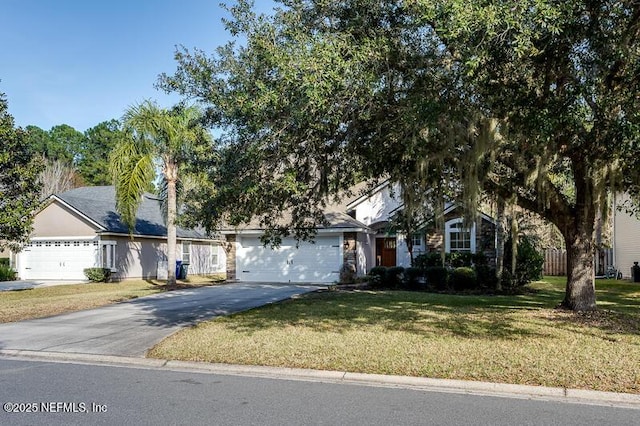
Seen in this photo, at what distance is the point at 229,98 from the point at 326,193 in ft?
11.1

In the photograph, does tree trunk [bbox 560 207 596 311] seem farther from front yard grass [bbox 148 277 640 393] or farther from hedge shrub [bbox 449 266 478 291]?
hedge shrub [bbox 449 266 478 291]

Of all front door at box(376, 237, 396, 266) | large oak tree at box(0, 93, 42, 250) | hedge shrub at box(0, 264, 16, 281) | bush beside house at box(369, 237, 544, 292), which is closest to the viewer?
large oak tree at box(0, 93, 42, 250)

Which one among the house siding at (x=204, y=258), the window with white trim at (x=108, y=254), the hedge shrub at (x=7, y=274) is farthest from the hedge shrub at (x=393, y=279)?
the hedge shrub at (x=7, y=274)

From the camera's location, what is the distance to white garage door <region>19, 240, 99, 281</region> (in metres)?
25.0

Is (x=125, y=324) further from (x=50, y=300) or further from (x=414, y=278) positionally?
(x=414, y=278)

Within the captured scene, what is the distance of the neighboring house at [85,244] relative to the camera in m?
25.0

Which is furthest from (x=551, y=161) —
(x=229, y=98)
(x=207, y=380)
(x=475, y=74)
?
(x=207, y=380)

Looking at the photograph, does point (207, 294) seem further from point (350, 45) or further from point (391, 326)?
point (350, 45)

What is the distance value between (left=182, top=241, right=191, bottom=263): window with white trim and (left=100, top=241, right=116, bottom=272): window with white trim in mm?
4525

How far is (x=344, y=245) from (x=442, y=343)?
13542 mm

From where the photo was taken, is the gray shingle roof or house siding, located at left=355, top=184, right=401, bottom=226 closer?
house siding, located at left=355, top=184, right=401, bottom=226

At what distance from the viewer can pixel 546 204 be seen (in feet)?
34.1

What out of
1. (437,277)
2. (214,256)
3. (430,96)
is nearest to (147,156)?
(437,277)

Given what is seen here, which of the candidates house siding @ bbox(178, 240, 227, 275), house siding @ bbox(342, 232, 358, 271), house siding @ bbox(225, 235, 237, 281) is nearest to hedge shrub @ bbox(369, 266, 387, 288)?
house siding @ bbox(342, 232, 358, 271)
